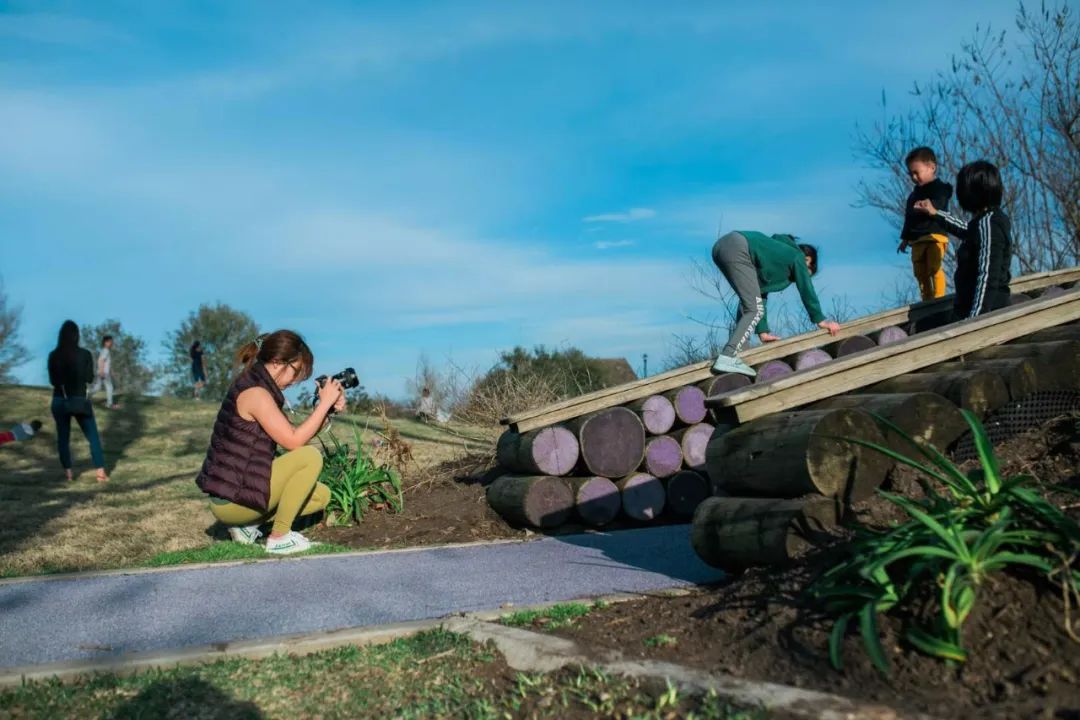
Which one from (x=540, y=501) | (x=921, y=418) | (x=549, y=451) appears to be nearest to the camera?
(x=921, y=418)

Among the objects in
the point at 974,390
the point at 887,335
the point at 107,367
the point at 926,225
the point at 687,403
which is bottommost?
the point at 974,390

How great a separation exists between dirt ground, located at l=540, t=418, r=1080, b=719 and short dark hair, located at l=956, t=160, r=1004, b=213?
282 cm

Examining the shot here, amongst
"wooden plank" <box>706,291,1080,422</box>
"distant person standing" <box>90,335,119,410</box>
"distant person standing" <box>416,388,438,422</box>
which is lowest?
"wooden plank" <box>706,291,1080,422</box>

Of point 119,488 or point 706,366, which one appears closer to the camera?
point 706,366

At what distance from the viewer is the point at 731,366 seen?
7449 millimetres

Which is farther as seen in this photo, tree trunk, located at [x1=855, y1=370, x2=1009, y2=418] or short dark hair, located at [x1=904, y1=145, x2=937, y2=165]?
short dark hair, located at [x1=904, y1=145, x2=937, y2=165]

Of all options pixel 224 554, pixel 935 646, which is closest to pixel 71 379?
pixel 224 554

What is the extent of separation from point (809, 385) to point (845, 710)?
243 centimetres

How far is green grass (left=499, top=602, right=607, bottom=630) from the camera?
3777 millimetres

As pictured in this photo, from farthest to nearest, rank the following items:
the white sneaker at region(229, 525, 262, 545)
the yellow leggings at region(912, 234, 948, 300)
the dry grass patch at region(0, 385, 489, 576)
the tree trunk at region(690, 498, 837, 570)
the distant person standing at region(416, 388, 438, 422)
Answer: the distant person standing at region(416, 388, 438, 422)
the yellow leggings at region(912, 234, 948, 300)
the dry grass patch at region(0, 385, 489, 576)
the white sneaker at region(229, 525, 262, 545)
the tree trunk at region(690, 498, 837, 570)

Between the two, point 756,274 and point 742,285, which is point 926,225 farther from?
point 742,285

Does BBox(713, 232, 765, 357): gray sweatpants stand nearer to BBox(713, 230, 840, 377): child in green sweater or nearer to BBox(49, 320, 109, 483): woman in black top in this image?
BBox(713, 230, 840, 377): child in green sweater

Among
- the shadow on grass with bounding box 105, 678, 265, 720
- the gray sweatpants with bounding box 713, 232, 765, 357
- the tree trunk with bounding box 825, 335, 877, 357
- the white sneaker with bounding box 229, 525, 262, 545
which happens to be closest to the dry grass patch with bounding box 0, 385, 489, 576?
the white sneaker with bounding box 229, 525, 262, 545

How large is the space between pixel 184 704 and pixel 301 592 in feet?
5.73
